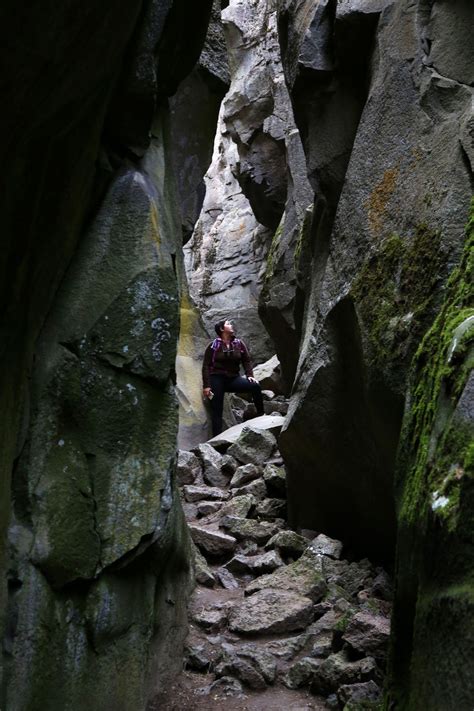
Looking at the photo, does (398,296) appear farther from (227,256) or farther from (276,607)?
(227,256)

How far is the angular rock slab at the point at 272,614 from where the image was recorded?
5328 millimetres

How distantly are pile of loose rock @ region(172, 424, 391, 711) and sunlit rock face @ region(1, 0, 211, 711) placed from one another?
15.7 inches

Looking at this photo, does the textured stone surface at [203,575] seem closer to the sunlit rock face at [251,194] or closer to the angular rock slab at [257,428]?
the angular rock slab at [257,428]

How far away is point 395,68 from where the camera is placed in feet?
20.2

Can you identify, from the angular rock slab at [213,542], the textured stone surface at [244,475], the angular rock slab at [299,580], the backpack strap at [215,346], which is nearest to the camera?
the angular rock slab at [299,580]

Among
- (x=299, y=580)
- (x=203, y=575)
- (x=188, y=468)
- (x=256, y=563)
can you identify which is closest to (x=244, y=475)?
(x=188, y=468)

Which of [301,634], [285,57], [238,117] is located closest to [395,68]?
[285,57]

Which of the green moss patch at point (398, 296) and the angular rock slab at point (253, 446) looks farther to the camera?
the angular rock slab at point (253, 446)

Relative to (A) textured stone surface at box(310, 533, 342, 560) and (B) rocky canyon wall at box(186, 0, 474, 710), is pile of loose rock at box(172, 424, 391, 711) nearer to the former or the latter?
(A) textured stone surface at box(310, 533, 342, 560)

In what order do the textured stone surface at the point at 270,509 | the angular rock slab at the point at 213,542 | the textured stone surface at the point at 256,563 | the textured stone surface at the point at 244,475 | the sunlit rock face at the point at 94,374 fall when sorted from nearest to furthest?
the sunlit rock face at the point at 94,374 → the textured stone surface at the point at 256,563 → the angular rock slab at the point at 213,542 → the textured stone surface at the point at 270,509 → the textured stone surface at the point at 244,475

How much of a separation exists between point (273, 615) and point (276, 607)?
0.11m

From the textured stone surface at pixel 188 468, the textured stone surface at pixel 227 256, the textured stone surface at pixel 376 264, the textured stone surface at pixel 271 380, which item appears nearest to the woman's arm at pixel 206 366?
the textured stone surface at pixel 188 468

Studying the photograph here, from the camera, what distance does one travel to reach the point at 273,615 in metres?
5.40

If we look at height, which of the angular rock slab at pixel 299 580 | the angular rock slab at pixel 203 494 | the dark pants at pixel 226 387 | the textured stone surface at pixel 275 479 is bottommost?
the angular rock slab at pixel 299 580
